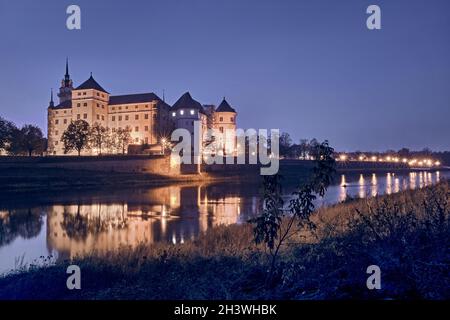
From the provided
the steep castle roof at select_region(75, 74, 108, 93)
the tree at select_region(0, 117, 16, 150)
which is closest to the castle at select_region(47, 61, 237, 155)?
the steep castle roof at select_region(75, 74, 108, 93)

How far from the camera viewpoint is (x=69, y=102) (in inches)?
3693

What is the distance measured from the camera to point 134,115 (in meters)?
91.1

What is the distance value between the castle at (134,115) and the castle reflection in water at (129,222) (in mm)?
53454

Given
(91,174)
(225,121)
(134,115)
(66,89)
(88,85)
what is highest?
(66,89)

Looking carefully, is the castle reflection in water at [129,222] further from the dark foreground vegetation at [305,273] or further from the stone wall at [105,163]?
the stone wall at [105,163]

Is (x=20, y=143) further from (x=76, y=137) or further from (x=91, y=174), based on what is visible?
(x=91, y=174)

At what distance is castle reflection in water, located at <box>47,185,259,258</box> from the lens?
53.5 feet

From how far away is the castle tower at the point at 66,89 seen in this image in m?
102

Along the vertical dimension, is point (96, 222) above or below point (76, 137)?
below

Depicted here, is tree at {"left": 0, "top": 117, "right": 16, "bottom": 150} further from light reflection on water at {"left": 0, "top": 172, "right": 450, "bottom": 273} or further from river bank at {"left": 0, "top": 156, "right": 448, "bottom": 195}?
light reflection on water at {"left": 0, "top": 172, "right": 450, "bottom": 273}

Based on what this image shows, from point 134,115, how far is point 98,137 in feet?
57.2

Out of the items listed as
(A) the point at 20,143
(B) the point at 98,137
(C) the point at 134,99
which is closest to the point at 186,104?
(C) the point at 134,99
